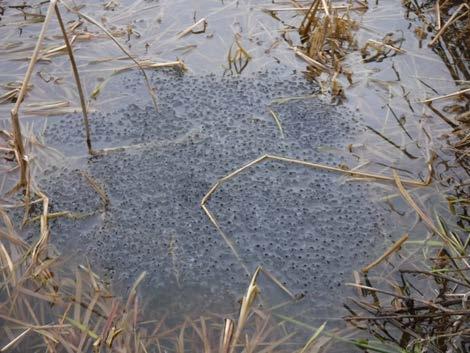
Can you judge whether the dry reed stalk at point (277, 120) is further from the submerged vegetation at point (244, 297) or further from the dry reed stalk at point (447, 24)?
the dry reed stalk at point (447, 24)

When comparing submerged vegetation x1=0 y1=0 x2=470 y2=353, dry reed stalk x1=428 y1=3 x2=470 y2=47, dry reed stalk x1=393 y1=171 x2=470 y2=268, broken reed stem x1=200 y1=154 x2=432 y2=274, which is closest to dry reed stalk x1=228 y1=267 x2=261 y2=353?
submerged vegetation x1=0 y1=0 x2=470 y2=353

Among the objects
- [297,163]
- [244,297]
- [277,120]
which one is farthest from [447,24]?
[244,297]

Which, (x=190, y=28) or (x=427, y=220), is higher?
(x=190, y=28)

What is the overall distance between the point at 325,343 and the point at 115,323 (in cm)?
77

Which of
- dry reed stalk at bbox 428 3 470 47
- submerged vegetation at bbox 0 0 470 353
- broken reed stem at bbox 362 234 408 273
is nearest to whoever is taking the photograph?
submerged vegetation at bbox 0 0 470 353

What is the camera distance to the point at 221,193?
2.46 m

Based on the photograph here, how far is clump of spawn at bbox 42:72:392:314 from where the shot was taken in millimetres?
2209

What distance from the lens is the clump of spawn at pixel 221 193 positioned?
2.21 m

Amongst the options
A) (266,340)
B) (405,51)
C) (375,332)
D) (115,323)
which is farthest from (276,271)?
(405,51)

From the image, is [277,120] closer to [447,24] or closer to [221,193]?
[221,193]

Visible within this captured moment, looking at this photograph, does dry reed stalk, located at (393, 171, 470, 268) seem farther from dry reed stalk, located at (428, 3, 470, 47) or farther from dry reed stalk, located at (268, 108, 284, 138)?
dry reed stalk, located at (428, 3, 470, 47)

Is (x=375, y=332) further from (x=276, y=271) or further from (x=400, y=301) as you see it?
(x=276, y=271)

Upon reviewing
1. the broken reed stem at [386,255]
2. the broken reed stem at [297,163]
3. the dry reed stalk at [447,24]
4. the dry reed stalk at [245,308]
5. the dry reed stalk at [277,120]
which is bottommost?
the dry reed stalk at [245,308]

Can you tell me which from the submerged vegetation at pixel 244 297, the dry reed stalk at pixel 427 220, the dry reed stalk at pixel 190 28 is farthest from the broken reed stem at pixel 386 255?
the dry reed stalk at pixel 190 28
